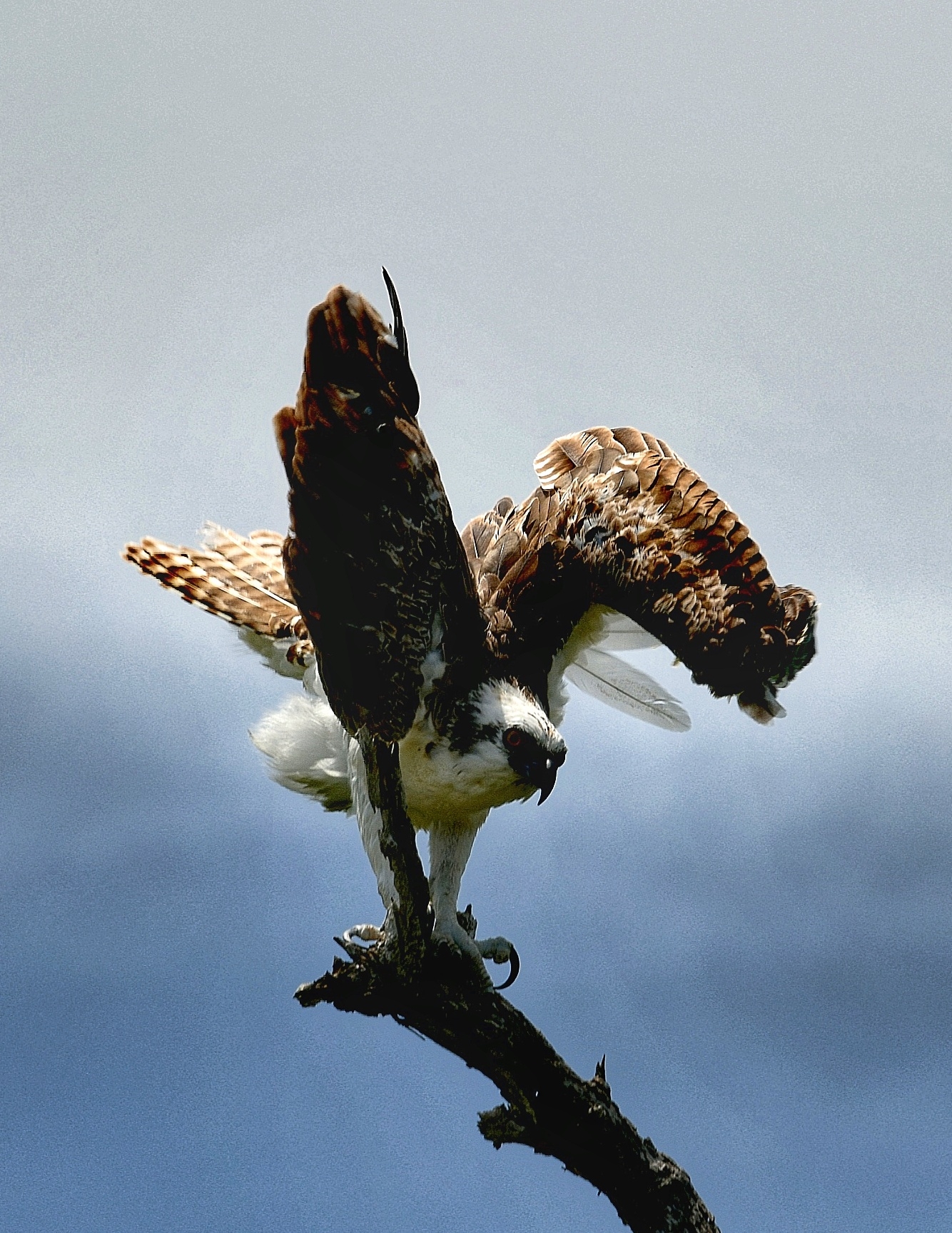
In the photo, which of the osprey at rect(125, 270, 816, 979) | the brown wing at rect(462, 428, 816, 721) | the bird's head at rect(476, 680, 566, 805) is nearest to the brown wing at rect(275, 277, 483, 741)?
the osprey at rect(125, 270, 816, 979)

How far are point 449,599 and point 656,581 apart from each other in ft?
5.20

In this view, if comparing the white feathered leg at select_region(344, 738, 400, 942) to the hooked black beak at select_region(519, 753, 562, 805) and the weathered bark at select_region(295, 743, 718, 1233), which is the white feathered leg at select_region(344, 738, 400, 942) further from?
the hooked black beak at select_region(519, 753, 562, 805)

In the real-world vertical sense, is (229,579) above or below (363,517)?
Result: above

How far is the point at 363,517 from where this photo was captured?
478 cm

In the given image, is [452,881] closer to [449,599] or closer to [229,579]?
[449,599]

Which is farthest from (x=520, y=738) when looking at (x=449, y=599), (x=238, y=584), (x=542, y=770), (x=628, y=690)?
(x=238, y=584)

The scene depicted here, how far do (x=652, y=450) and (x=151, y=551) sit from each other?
10.3 feet

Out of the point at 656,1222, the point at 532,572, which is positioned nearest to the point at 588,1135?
the point at 656,1222

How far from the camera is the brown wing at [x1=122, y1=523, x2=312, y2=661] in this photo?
670 cm

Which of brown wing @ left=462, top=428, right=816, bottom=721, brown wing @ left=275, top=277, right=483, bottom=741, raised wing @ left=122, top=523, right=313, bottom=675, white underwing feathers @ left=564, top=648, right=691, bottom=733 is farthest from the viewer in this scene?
white underwing feathers @ left=564, top=648, right=691, bottom=733

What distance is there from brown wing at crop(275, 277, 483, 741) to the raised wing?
60.6 inches

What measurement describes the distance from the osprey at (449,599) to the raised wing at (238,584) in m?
0.01

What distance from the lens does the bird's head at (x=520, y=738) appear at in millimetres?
5516

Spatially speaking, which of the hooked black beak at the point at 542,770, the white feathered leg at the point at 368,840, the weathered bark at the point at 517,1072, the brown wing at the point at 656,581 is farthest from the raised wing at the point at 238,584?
the weathered bark at the point at 517,1072
